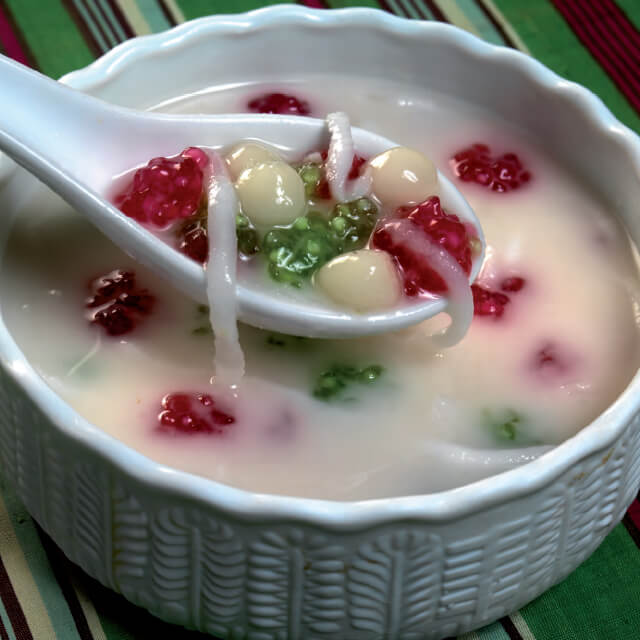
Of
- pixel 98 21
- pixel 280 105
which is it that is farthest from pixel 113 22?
pixel 280 105

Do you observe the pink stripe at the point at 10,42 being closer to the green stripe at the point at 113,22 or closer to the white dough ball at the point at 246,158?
the green stripe at the point at 113,22

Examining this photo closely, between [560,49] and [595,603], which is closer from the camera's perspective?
[595,603]

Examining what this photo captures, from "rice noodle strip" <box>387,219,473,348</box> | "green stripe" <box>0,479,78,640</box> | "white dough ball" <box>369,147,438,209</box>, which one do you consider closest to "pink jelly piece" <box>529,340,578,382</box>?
"rice noodle strip" <box>387,219,473,348</box>

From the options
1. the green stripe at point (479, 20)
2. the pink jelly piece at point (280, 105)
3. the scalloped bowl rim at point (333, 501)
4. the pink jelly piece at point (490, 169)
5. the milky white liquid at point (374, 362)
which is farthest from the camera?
the green stripe at point (479, 20)

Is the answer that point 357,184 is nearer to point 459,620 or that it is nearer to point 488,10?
point 459,620

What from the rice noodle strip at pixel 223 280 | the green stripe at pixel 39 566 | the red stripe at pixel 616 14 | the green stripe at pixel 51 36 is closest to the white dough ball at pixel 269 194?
the rice noodle strip at pixel 223 280

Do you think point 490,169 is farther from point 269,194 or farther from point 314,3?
point 314,3
